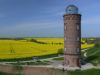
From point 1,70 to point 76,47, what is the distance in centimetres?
1370

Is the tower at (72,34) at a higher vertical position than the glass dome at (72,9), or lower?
lower

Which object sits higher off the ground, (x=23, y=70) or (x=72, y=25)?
(x=72, y=25)

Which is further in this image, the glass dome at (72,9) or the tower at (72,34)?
the glass dome at (72,9)

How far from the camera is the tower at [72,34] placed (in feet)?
157

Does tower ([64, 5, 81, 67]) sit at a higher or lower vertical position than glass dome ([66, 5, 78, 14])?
lower

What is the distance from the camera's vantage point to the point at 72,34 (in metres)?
48.0

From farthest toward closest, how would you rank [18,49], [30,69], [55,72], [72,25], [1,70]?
1. [18,49]
2. [72,25]
3. [1,70]
4. [30,69]
5. [55,72]

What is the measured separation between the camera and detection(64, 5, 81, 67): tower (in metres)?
48.0

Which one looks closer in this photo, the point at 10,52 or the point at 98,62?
the point at 98,62

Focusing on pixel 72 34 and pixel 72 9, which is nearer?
pixel 72 34

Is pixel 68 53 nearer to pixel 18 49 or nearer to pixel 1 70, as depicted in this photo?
pixel 1 70

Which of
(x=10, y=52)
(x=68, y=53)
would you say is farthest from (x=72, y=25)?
(x=10, y=52)

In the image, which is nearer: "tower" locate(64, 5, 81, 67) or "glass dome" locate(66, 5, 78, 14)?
"tower" locate(64, 5, 81, 67)

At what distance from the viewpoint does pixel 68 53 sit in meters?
48.7
